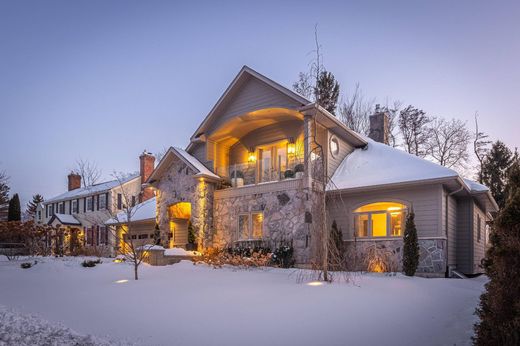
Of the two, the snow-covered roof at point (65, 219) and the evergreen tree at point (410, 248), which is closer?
the evergreen tree at point (410, 248)

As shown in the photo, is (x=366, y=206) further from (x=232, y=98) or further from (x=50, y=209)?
(x=50, y=209)

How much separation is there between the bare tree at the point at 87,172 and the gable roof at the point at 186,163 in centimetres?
2182

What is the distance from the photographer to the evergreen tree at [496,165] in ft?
92.2

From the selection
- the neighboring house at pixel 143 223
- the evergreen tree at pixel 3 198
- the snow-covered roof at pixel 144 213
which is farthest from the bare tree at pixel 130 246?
the evergreen tree at pixel 3 198

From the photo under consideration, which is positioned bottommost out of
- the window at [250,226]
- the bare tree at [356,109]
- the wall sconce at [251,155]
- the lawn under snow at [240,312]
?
the lawn under snow at [240,312]

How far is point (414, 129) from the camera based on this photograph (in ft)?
93.5

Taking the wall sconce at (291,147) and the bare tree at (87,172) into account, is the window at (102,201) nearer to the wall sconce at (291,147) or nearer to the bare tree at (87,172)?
the bare tree at (87,172)

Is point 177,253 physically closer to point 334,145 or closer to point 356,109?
point 334,145

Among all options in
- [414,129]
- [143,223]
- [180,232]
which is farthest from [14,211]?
[414,129]

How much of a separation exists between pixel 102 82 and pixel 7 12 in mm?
15324

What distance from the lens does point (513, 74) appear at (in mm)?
14969

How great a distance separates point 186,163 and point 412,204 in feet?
29.6

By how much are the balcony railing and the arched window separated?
9.39 ft

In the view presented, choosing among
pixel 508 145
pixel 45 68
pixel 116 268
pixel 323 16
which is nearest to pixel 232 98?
pixel 323 16
